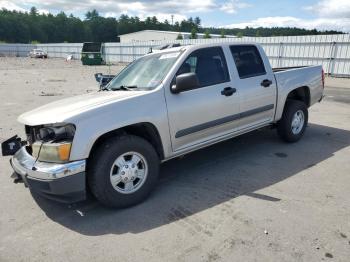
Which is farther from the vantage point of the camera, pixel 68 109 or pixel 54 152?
pixel 68 109

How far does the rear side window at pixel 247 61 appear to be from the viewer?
481cm

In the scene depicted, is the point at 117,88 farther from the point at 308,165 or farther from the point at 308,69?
the point at 308,69

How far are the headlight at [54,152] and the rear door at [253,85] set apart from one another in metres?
2.62

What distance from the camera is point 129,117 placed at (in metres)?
3.58

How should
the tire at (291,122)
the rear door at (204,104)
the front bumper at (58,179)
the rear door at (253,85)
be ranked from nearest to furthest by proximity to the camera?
the front bumper at (58,179), the rear door at (204,104), the rear door at (253,85), the tire at (291,122)

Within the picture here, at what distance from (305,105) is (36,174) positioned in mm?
4933

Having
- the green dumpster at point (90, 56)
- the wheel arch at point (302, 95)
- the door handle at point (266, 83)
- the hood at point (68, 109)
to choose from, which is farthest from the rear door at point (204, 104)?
the green dumpster at point (90, 56)

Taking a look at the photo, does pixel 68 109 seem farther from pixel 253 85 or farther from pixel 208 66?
pixel 253 85

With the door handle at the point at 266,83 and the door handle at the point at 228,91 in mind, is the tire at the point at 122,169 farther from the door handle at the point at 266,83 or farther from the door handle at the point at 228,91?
the door handle at the point at 266,83

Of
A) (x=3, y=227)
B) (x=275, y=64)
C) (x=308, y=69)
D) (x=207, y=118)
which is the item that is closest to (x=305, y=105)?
(x=308, y=69)

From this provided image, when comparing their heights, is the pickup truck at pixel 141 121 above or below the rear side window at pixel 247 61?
below

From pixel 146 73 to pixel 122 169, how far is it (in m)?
1.48

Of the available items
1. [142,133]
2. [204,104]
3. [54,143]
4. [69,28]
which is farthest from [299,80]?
[69,28]

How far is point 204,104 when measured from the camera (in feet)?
13.8
